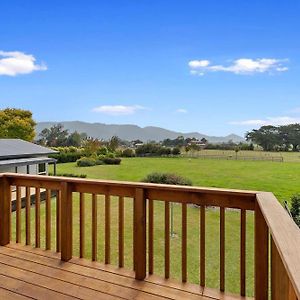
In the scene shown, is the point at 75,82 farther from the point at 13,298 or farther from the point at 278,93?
the point at 13,298

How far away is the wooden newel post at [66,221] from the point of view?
2883mm

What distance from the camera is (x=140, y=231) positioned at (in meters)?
2.57

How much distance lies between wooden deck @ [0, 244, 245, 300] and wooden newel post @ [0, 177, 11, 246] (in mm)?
401

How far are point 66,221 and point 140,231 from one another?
32.0 inches

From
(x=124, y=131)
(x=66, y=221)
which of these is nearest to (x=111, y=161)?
(x=66, y=221)

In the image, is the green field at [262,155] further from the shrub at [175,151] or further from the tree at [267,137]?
the tree at [267,137]

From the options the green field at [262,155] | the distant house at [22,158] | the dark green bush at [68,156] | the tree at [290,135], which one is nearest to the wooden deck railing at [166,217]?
the distant house at [22,158]

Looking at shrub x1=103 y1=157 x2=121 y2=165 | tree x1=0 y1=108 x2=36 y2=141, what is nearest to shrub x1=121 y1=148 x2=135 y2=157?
shrub x1=103 y1=157 x2=121 y2=165

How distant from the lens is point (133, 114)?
172ft

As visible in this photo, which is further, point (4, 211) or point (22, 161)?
point (22, 161)

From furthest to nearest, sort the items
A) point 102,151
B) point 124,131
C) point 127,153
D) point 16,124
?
point 124,131, point 127,153, point 102,151, point 16,124

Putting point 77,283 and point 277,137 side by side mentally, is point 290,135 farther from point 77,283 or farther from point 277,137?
point 77,283

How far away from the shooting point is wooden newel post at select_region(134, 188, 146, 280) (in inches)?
99.9

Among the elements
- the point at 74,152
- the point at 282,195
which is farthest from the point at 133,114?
the point at 282,195
